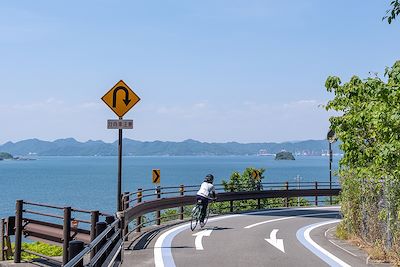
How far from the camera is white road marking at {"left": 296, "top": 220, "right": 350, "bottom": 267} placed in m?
10.8

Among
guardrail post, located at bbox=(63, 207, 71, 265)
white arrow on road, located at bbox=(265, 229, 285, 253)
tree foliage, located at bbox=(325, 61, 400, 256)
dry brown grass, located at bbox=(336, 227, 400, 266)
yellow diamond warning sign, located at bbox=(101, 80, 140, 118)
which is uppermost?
yellow diamond warning sign, located at bbox=(101, 80, 140, 118)

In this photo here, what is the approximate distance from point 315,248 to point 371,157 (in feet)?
9.13

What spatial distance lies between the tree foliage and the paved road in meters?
0.88

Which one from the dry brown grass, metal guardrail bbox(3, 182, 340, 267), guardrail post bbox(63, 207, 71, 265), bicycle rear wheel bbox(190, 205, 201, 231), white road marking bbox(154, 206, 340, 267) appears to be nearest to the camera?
metal guardrail bbox(3, 182, 340, 267)

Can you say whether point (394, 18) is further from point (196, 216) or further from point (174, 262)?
point (196, 216)

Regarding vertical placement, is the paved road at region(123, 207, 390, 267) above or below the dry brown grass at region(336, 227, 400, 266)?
below

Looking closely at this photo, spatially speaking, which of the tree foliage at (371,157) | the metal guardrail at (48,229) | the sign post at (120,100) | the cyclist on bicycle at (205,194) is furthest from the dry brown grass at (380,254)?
the metal guardrail at (48,229)

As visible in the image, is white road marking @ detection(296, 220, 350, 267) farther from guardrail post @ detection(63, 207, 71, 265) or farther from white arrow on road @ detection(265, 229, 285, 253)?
guardrail post @ detection(63, 207, 71, 265)

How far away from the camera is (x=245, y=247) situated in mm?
12945

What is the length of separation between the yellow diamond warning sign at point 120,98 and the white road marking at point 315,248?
19.3ft

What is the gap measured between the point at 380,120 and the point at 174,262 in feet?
16.7

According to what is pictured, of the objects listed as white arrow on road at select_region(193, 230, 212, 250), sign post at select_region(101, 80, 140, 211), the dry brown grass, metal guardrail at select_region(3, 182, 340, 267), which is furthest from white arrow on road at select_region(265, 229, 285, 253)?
sign post at select_region(101, 80, 140, 211)

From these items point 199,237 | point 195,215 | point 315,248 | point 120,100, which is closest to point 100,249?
point 120,100

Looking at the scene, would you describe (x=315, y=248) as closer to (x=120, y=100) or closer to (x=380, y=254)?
(x=380, y=254)
